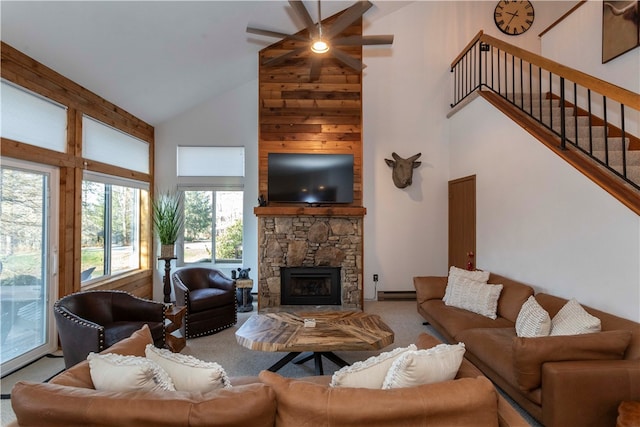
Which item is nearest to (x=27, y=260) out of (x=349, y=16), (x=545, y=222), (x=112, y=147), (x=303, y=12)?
(x=112, y=147)

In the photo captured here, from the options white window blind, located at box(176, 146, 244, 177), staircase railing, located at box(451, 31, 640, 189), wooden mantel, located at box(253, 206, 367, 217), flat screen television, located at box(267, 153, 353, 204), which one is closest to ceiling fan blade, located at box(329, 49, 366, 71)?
flat screen television, located at box(267, 153, 353, 204)

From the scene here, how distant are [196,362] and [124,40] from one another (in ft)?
11.4

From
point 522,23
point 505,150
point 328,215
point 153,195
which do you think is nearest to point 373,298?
point 328,215

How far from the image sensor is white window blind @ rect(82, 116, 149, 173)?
156 inches

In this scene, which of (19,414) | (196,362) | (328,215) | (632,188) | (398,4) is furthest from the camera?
(398,4)

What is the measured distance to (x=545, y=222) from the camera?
10.6ft

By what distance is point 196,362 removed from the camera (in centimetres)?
156

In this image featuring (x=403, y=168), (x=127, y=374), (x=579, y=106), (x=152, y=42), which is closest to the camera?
(x=127, y=374)

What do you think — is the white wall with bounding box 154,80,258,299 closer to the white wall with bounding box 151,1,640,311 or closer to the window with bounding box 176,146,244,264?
the white wall with bounding box 151,1,640,311

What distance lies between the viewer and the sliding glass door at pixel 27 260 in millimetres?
2963

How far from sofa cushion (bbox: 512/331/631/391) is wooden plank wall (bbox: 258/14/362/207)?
3.28 m

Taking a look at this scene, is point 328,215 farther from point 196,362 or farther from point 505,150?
point 196,362

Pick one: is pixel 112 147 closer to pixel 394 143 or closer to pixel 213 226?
pixel 213 226

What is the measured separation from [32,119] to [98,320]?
6.72 feet
